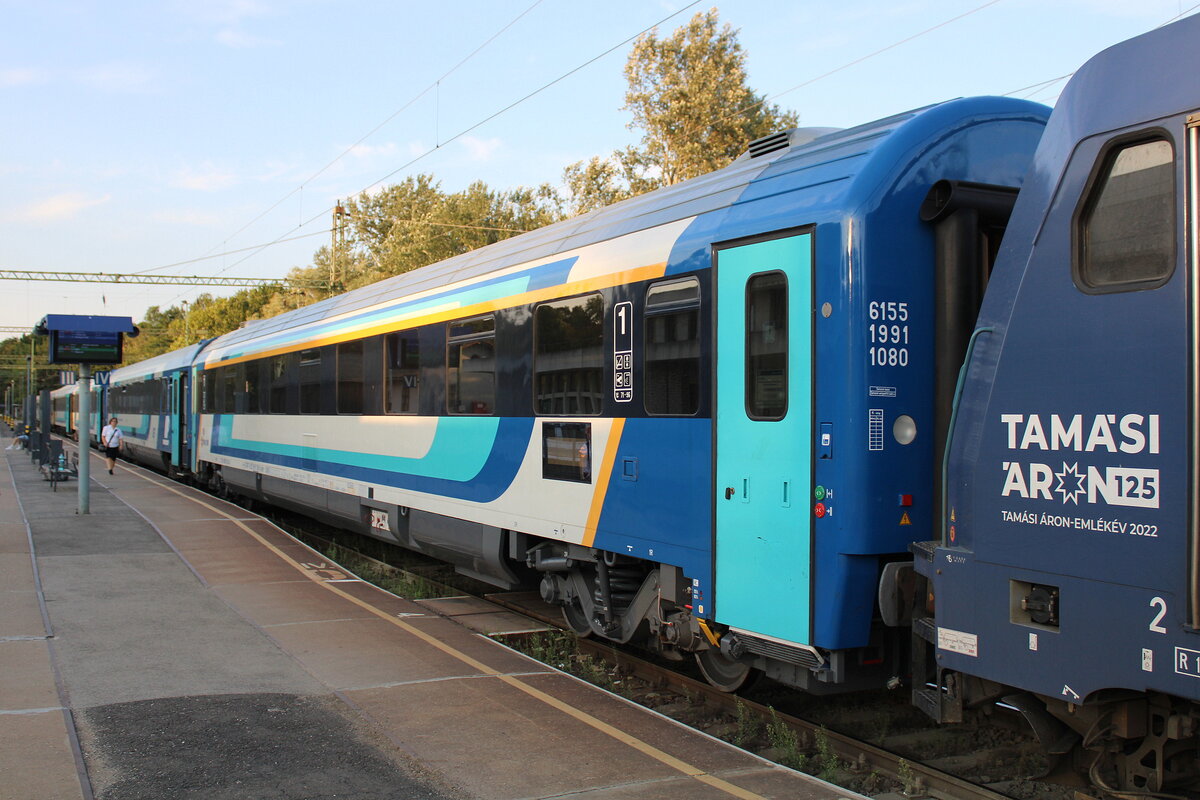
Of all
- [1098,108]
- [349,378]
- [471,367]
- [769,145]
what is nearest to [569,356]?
[471,367]

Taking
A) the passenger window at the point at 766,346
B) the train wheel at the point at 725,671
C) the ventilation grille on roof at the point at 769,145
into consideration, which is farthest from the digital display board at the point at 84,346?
the passenger window at the point at 766,346

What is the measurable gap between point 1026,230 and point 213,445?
19.4 metres

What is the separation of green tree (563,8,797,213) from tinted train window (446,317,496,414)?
66.0ft

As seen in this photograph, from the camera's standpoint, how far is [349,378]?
12.5 metres

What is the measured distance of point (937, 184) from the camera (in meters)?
5.40

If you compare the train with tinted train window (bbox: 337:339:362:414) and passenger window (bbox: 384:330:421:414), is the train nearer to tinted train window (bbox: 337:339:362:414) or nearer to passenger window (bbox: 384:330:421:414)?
passenger window (bbox: 384:330:421:414)

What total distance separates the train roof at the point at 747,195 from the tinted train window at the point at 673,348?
20 cm

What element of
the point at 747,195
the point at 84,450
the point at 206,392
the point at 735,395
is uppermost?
the point at 747,195

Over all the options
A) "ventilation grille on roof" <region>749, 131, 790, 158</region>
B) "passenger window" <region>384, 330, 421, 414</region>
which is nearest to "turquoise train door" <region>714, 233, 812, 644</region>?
"ventilation grille on roof" <region>749, 131, 790, 158</region>

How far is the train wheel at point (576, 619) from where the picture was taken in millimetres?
7996

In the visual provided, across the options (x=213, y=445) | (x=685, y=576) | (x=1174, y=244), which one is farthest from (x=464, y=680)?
(x=213, y=445)

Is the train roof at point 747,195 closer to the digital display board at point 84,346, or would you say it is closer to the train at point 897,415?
the train at point 897,415

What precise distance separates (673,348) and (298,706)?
330 cm

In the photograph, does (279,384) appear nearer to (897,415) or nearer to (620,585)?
(620,585)
